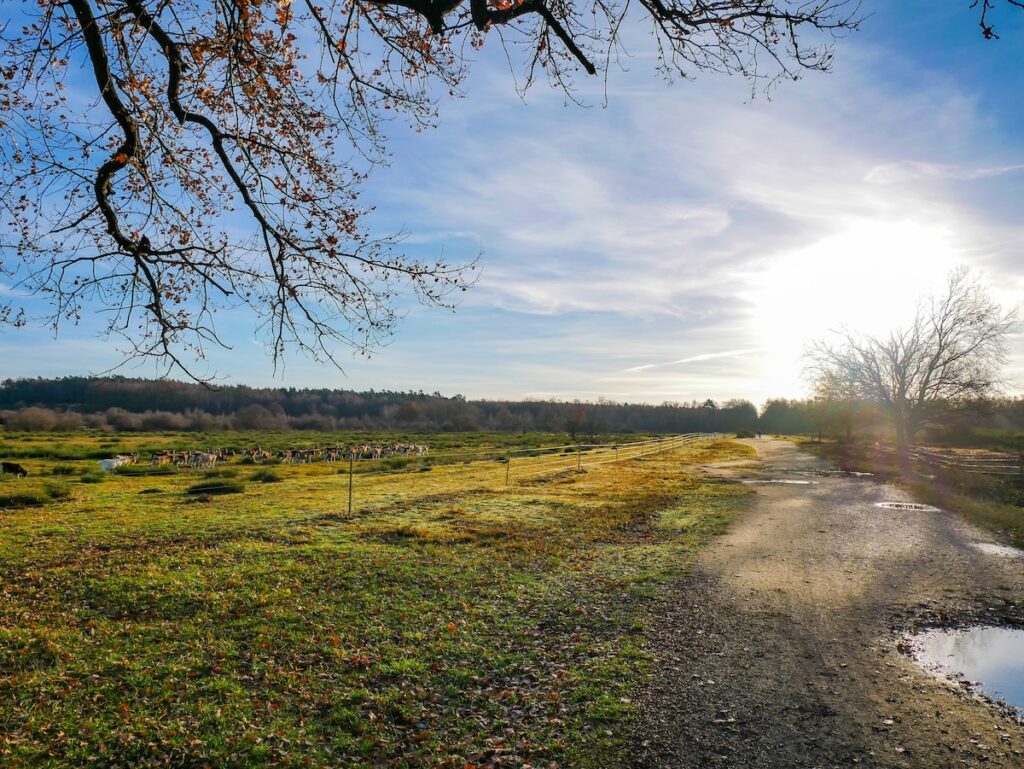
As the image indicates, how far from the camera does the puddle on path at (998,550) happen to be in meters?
10.9

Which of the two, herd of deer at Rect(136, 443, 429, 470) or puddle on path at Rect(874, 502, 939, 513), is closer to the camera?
puddle on path at Rect(874, 502, 939, 513)

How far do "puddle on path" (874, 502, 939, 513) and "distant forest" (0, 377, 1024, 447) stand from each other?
73.9ft

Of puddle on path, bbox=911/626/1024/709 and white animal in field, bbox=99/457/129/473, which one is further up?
puddle on path, bbox=911/626/1024/709

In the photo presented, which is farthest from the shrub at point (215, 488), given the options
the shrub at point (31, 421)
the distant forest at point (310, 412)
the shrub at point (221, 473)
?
the shrub at point (31, 421)

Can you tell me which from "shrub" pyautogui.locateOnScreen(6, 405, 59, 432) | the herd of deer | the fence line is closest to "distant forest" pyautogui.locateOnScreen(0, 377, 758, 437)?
"shrub" pyautogui.locateOnScreen(6, 405, 59, 432)

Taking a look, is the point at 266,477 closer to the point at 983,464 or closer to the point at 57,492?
the point at 57,492

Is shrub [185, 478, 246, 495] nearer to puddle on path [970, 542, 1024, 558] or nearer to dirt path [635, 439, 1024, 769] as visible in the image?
dirt path [635, 439, 1024, 769]

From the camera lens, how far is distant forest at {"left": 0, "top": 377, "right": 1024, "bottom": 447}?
51.3 meters

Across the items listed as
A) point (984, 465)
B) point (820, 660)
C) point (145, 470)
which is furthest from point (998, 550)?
point (145, 470)

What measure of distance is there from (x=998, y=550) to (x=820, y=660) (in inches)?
332

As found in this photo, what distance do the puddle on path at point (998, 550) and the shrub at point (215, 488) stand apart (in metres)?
19.9

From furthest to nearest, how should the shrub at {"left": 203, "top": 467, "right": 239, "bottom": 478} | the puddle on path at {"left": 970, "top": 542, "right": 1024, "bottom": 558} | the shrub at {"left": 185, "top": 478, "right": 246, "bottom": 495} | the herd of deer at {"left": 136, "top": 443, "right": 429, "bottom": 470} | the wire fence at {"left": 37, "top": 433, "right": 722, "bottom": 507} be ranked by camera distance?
the herd of deer at {"left": 136, "top": 443, "right": 429, "bottom": 470} < the shrub at {"left": 203, "top": 467, "right": 239, "bottom": 478} < the wire fence at {"left": 37, "top": 433, "right": 722, "bottom": 507} < the shrub at {"left": 185, "top": 478, "right": 246, "bottom": 495} < the puddle on path at {"left": 970, "top": 542, "right": 1024, "bottom": 558}

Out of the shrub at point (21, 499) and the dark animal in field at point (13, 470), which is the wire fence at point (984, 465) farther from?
the dark animal in field at point (13, 470)

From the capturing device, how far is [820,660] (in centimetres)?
592
